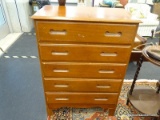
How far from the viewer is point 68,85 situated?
1.17 meters

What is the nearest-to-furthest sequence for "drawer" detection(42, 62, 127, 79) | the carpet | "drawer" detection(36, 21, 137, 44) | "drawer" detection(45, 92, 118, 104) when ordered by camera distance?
"drawer" detection(36, 21, 137, 44), "drawer" detection(42, 62, 127, 79), "drawer" detection(45, 92, 118, 104), the carpet

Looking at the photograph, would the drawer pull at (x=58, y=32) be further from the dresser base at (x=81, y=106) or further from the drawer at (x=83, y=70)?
the dresser base at (x=81, y=106)

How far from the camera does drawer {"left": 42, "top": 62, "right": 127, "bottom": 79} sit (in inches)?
41.5

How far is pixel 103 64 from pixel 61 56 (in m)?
0.32

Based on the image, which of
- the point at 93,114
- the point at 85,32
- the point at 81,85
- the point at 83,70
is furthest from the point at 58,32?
the point at 93,114

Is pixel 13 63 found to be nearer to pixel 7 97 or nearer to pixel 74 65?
pixel 7 97

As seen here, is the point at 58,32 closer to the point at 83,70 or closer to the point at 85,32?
the point at 85,32

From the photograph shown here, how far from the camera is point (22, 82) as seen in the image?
1827 millimetres

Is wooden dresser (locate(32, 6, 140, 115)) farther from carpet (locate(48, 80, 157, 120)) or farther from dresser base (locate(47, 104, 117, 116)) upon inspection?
carpet (locate(48, 80, 157, 120))

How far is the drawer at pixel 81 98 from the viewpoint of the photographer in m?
1.23

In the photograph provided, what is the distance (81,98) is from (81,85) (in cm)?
16

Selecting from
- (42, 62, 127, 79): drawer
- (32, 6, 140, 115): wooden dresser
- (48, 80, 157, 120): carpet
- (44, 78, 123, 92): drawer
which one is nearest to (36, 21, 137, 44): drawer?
(32, 6, 140, 115): wooden dresser

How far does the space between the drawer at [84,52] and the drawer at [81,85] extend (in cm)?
19

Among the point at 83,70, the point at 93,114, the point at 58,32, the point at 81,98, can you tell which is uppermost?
the point at 58,32
